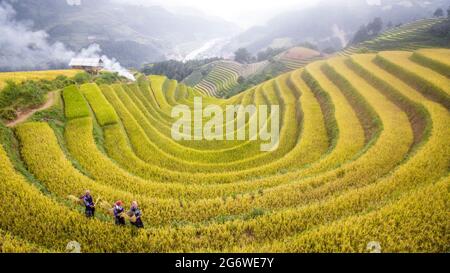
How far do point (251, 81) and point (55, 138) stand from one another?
6878cm

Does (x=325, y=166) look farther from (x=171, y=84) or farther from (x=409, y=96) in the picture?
(x=171, y=84)

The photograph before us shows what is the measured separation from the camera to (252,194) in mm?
12242

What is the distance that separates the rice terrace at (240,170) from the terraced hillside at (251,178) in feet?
0.20

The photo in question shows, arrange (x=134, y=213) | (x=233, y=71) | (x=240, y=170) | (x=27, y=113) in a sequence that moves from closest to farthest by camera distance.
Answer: (x=134, y=213) < (x=240, y=170) < (x=27, y=113) < (x=233, y=71)

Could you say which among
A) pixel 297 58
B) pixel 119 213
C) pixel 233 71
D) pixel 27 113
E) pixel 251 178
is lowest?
pixel 251 178

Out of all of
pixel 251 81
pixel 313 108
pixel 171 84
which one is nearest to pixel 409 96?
pixel 313 108

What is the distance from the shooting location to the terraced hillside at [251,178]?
8.58 metres

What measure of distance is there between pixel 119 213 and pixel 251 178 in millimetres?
8511

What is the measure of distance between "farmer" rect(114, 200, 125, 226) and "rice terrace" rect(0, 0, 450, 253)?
36 millimetres

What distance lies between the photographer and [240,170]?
1791 cm

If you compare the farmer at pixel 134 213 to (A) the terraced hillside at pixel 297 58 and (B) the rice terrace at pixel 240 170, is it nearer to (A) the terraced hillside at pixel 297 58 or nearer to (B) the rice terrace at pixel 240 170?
(B) the rice terrace at pixel 240 170

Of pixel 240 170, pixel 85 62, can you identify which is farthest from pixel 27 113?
pixel 85 62

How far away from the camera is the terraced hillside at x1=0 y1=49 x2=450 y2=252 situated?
8578 mm

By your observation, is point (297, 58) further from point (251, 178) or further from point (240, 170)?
point (251, 178)
